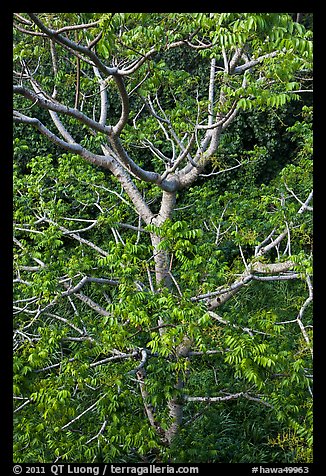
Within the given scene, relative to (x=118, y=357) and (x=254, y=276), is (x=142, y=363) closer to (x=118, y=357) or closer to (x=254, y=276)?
(x=118, y=357)

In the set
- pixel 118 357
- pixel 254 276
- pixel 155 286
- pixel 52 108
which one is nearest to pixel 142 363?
pixel 118 357

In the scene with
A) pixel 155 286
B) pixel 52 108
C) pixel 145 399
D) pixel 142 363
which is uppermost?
pixel 52 108

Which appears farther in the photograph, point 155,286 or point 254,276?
point 155,286

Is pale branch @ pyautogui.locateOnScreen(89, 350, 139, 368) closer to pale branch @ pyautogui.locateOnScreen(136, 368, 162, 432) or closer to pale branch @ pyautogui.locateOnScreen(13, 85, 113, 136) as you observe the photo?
pale branch @ pyautogui.locateOnScreen(136, 368, 162, 432)

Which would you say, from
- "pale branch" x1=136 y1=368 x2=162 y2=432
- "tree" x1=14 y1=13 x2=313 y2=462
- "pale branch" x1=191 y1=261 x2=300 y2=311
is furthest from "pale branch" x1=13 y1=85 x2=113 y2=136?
"pale branch" x1=136 y1=368 x2=162 y2=432

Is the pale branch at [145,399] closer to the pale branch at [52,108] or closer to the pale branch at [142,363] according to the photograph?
the pale branch at [142,363]

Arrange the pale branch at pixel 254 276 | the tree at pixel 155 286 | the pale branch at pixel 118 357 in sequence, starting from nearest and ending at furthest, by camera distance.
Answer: the tree at pixel 155 286
the pale branch at pixel 118 357
the pale branch at pixel 254 276

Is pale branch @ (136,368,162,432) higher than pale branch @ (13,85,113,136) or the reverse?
the reverse

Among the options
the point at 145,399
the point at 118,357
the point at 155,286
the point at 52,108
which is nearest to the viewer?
the point at 52,108

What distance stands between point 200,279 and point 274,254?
6.46 ft

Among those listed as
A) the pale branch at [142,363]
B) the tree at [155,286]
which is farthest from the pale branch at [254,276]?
the pale branch at [142,363]

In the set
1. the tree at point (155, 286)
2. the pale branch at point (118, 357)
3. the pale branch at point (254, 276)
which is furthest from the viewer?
the pale branch at point (254, 276)

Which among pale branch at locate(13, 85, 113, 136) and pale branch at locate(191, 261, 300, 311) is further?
pale branch at locate(191, 261, 300, 311)
